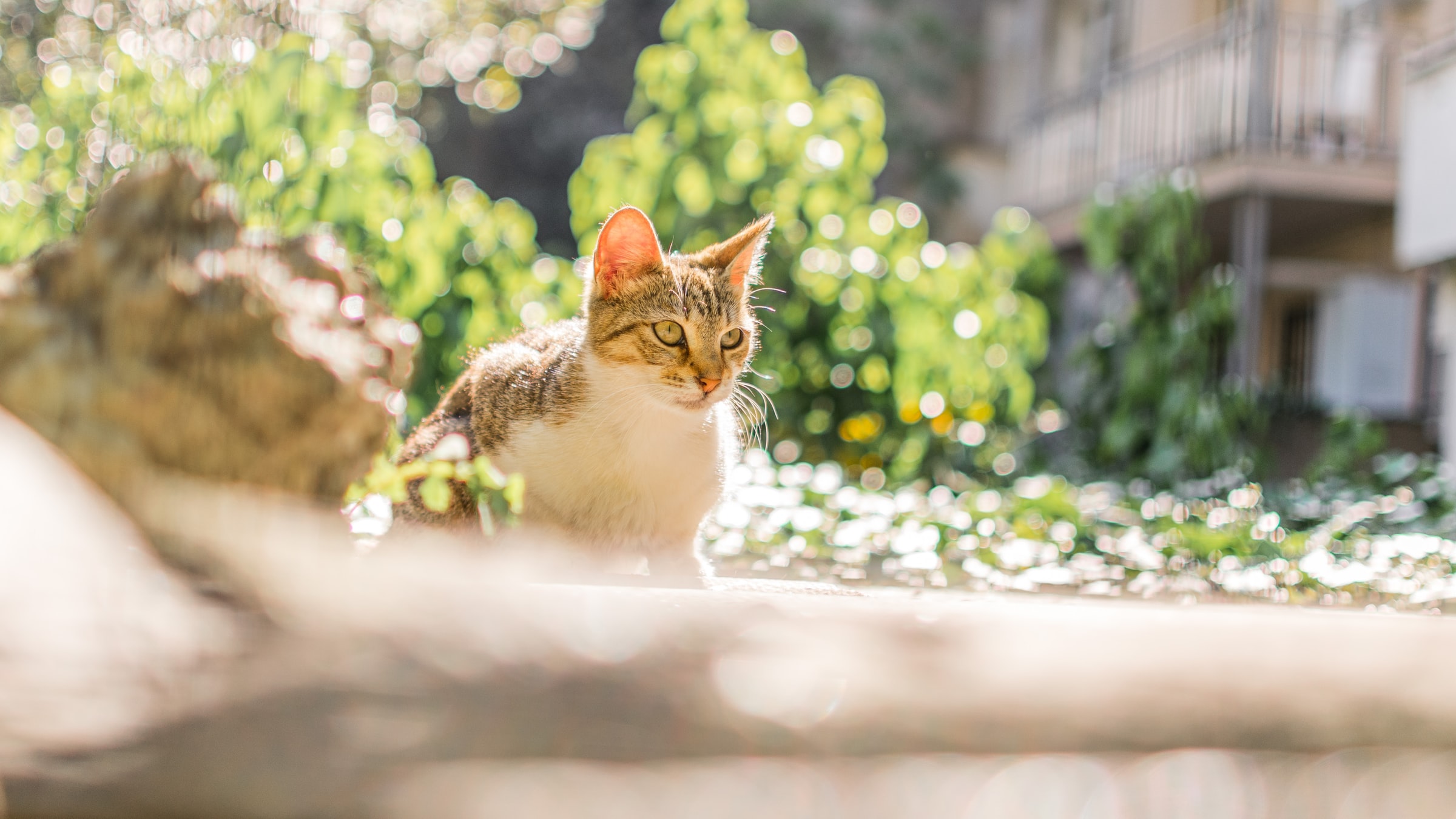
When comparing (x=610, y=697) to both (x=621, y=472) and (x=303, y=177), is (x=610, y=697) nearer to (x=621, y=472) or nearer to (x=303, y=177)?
(x=621, y=472)

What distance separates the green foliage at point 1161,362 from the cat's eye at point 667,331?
3.98 m

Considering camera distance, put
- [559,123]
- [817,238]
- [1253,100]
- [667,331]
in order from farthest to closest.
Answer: [559,123] → [1253,100] → [817,238] → [667,331]

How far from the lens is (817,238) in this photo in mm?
4402

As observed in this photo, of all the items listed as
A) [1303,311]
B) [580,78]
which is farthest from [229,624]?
[580,78]

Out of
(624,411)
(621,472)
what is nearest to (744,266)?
(624,411)

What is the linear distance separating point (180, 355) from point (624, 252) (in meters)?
0.89

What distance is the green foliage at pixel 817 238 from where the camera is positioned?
4164mm

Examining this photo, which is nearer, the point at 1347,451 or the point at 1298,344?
the point at 1347,451

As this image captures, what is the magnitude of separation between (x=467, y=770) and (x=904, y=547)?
2077mm

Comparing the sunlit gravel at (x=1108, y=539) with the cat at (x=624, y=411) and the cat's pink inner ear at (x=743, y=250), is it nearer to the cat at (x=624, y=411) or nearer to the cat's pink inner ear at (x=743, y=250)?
the cat at (x=624, y=411)

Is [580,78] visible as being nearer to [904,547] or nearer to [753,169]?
[753,169]

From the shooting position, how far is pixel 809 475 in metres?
3.95

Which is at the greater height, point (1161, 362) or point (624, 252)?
point (624, 252)

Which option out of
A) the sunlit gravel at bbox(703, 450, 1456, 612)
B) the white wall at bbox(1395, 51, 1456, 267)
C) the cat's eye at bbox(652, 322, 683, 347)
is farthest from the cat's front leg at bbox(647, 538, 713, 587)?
the white wall at bbox(1395, 51, 1456, 267)
